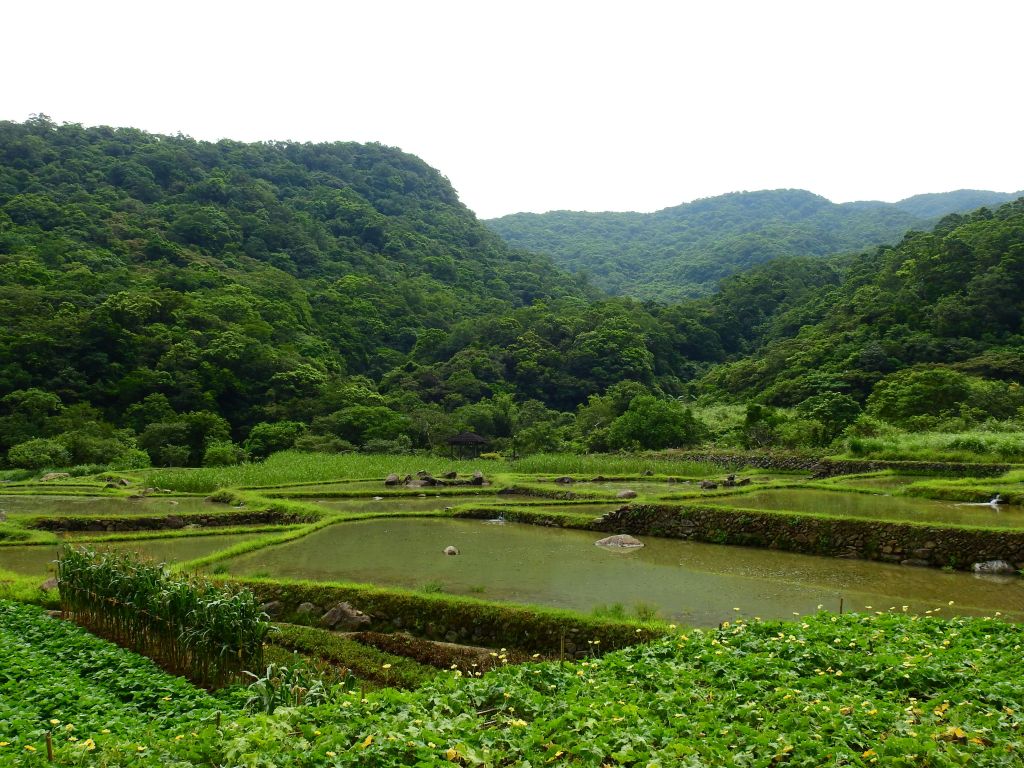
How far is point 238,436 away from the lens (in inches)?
1956

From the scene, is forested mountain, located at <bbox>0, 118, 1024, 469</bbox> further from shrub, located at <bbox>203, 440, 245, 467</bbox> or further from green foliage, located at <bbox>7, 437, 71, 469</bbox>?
shrub, located at <bbox>203, 440, 245, 467</bbox>

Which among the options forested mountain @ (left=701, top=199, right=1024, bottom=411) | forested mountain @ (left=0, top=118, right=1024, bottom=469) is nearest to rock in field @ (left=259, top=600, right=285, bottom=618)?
forested mountain @ (left=0, top=118, right=1024, bottom=469)

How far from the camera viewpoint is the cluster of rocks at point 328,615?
11.3m

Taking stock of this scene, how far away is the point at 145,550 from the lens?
17375 mm

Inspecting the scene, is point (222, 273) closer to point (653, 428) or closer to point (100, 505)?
point (653, 428)

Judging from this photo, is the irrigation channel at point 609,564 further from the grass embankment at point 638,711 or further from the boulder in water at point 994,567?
the grass embankment at point 638,711

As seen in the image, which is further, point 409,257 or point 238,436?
point 409,257

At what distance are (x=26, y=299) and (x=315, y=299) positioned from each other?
92.2ft

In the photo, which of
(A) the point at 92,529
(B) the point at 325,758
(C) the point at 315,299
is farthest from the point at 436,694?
(C) the point at 315,299

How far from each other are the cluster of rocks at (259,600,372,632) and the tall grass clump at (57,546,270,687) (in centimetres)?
187

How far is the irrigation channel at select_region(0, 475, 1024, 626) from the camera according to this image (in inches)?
473

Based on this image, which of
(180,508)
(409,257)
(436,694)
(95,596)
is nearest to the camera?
(436,694)

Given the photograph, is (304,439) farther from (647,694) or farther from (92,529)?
(647,694)

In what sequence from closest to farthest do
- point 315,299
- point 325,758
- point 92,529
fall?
point 325,758 → point 92,529 → point 315,299
